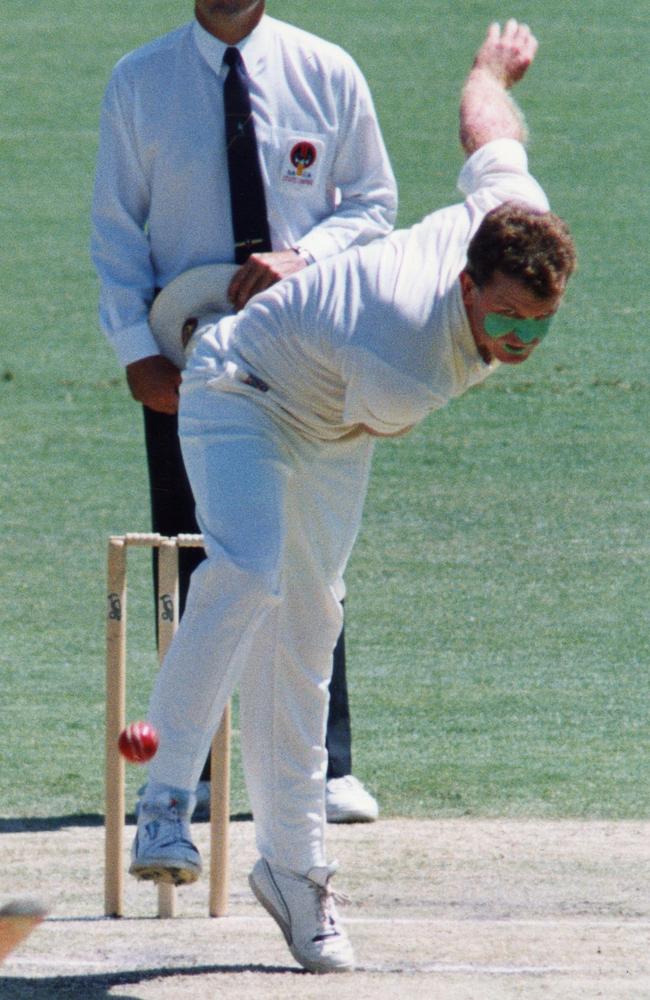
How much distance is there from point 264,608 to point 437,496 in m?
5.09

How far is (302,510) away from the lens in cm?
376

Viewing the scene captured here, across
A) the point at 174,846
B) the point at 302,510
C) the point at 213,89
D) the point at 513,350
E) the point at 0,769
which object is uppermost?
the point at 213,89

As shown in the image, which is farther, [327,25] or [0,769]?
[327,25]

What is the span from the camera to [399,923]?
4180 millimetres

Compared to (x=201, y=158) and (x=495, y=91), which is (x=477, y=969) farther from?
(x=201, y=158)

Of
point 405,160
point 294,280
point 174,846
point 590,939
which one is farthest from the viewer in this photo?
point 405,160

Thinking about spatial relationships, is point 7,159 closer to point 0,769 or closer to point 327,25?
point 327,25

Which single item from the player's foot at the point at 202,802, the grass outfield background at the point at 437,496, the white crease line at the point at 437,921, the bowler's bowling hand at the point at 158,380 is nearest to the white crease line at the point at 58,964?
the white crease line at the point at 437,921

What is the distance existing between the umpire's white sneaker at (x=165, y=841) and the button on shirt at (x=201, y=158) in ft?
4.82

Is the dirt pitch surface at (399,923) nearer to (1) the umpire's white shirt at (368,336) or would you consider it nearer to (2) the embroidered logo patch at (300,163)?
(1) the umpire's white shirt at (368,336)

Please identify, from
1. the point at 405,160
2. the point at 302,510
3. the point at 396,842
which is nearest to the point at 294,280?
the point at 302,510

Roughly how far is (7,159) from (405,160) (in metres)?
2.98

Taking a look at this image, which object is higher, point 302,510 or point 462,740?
point 302,510

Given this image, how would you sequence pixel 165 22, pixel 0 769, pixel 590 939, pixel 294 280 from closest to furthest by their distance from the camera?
1. pixel 294 280
2. pixel 590 939
3. pixel 0 769
4. pixel 165 22
